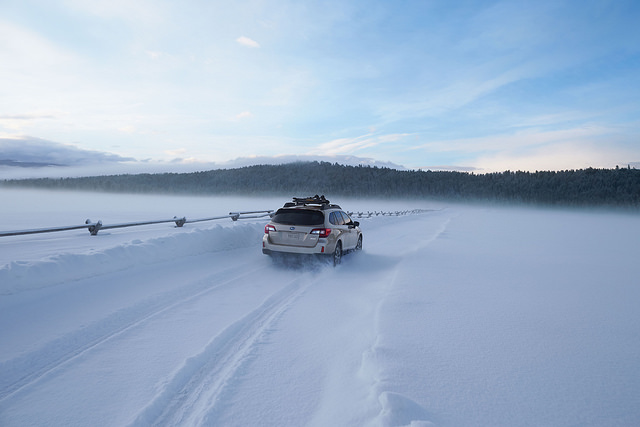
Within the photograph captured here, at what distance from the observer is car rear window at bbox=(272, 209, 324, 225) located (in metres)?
10.8

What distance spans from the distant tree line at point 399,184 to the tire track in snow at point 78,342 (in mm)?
161823

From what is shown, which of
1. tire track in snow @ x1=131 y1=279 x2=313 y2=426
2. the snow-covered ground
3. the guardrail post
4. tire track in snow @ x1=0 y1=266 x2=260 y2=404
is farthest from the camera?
the guardrail post

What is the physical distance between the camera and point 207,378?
4.00m

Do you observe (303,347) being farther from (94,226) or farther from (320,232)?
(94,226)

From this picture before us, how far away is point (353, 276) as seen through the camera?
9914 mm

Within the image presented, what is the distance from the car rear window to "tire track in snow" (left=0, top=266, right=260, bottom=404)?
3.60m

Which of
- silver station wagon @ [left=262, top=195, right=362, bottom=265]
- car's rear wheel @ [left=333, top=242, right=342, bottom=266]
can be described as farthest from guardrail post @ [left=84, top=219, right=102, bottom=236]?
car's rear wheel @ [left=333, top=242, right=342, bottom=266]

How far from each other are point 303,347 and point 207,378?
131cm

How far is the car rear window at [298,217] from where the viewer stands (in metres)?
10.8

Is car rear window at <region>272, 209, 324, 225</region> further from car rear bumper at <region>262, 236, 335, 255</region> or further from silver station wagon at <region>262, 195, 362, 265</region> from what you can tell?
car rear bumper at <region>262, 236, 335, 255</region>

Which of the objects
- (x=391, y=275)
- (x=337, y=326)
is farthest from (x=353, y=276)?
(x=337, y=326)

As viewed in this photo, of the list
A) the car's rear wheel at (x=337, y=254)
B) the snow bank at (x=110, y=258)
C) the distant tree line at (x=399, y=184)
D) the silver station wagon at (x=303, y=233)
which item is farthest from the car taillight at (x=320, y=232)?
the distant tree line at (x=399, y=184)

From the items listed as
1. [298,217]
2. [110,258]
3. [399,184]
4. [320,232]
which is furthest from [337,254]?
[399,184]

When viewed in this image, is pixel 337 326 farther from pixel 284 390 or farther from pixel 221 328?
pixel 284 390
